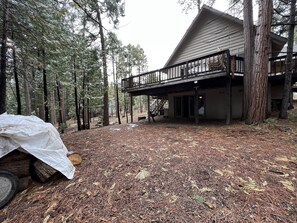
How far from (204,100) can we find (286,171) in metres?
8.69

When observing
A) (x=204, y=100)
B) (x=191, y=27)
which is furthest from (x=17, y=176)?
(x=191, y=27)

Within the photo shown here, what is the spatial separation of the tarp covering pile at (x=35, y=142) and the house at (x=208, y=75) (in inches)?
253

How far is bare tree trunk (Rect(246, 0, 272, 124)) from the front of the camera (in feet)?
21.6

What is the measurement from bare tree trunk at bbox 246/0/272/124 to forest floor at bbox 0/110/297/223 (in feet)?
9.35

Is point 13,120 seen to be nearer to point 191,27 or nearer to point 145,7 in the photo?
point 145,7

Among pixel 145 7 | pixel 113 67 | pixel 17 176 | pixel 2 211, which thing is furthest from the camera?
pixel 113 67

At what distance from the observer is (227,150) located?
4.14m

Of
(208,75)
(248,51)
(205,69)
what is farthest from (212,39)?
(208,75)

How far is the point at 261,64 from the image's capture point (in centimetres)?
667

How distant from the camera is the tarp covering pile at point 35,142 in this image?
2.83 m

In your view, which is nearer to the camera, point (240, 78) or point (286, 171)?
point (286, 171)

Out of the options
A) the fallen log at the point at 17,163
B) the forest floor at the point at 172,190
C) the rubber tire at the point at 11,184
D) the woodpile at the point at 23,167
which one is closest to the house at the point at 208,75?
the forest floor at the point at 172,190

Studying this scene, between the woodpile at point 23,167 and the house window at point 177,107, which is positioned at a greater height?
the house window at point 177,107

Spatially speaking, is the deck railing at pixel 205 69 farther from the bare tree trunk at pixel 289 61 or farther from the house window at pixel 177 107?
the house window at pixel 177 107
